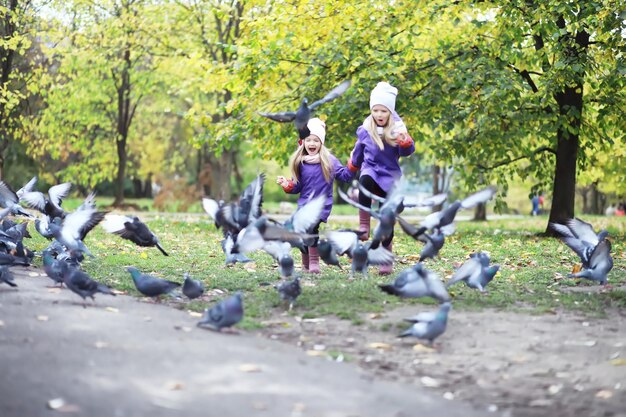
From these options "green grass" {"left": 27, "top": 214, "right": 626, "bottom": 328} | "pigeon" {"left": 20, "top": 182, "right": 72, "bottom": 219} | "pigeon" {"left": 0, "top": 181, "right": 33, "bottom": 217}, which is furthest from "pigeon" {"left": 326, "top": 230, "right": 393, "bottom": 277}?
"pigeon" {"left": 0, "top": 181, "right": 33, "bottom": 217}

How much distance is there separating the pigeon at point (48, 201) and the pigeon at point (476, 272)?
4374 mm

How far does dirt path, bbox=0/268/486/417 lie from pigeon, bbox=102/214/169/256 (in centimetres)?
185

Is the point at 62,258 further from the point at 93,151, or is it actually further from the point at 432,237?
the point at 93,151

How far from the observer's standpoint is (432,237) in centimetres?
704

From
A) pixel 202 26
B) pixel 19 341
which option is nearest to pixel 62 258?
pixel 19 341

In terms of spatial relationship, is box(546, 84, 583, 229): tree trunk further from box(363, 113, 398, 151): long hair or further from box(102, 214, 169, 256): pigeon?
box(102, 214, 169, 256): pigeon

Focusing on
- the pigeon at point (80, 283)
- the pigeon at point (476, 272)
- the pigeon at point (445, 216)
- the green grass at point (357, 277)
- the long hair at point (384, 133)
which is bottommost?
the green grass at point (357, 277)

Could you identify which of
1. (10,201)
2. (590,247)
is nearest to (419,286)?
(590,247)

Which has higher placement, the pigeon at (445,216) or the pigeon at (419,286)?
the pigeon at (445,216)

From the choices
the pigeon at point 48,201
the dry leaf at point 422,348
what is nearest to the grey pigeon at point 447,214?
the dry leaf at point 422,348

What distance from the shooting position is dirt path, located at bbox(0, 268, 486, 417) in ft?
13.3

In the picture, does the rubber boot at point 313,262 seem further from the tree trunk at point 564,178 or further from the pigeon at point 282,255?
the tree trunk at point 564,178

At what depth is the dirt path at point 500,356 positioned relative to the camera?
4.46 m

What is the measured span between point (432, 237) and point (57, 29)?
21.0m
